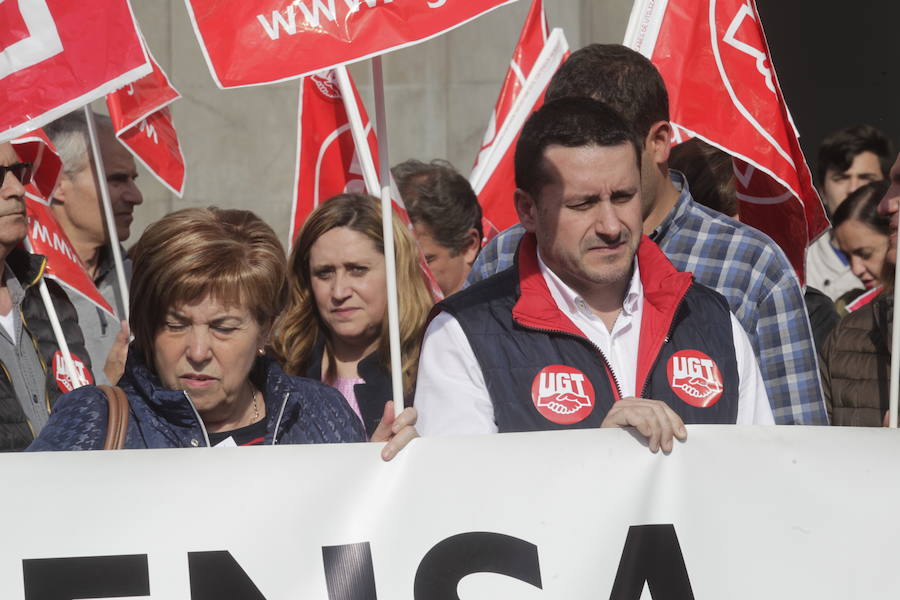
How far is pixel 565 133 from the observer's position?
323 centimetres

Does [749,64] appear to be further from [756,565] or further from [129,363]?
[129,363]

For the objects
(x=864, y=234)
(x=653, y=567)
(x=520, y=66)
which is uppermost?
(x=520, y=66)

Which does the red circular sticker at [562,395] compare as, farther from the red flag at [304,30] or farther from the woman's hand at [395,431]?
the red flag at [304,30]

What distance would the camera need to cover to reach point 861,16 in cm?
859

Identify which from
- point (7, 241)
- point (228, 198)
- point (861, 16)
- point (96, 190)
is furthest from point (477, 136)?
point (7, 241)

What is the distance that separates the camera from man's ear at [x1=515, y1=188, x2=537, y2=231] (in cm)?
328

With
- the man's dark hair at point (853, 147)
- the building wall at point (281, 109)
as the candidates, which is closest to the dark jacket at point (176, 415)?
the man's dark hair at point (853, 147)

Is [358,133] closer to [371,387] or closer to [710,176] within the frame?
[371,387]

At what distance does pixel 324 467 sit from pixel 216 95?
6060 millimetres

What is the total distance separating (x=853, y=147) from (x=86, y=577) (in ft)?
16.8

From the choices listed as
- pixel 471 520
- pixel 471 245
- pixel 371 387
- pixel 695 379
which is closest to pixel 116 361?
pixel 371 387

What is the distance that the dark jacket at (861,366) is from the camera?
4.02 m

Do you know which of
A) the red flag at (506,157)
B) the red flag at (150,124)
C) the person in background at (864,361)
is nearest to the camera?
the person in background at (864,361)

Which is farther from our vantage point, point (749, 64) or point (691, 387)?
point (749, 64)
